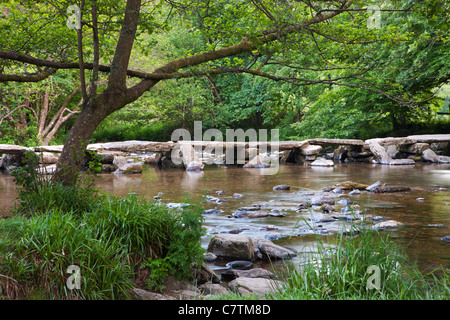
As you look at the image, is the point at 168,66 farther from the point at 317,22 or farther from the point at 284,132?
the point at 284,132

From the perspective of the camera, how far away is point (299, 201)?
25.4ft

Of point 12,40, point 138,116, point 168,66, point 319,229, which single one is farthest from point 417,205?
point 138,116

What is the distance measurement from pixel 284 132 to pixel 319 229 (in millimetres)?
19839

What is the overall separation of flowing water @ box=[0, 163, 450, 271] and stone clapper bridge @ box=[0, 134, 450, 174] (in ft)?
9.08

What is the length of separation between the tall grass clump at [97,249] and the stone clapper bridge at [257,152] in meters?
10.8

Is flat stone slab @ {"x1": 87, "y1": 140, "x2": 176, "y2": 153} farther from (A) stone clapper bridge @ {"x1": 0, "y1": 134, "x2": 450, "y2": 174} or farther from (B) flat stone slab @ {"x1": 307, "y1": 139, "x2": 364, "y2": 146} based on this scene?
(B) flat stone slab @ {"x1": 307, "y1": 139, "x2": 364, "y2": 146}

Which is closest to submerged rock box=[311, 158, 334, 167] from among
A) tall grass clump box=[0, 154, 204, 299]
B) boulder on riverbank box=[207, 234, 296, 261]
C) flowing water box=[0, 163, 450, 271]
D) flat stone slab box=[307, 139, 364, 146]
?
flat stone slab box=[307, 139, 364, 146]

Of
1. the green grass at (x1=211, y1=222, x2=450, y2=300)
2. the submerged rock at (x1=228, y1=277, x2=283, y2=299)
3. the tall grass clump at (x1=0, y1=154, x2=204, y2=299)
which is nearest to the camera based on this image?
the green grass at (x1=211, y1=222, x2=450, y2=300)

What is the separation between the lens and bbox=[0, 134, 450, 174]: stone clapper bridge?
15.0 m

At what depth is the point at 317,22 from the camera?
6.25 meters

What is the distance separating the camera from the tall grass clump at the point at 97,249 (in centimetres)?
286

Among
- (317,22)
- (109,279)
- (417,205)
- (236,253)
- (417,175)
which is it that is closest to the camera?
(109,279)

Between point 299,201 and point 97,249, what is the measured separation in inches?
207

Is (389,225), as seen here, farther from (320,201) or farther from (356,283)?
(356,283)
